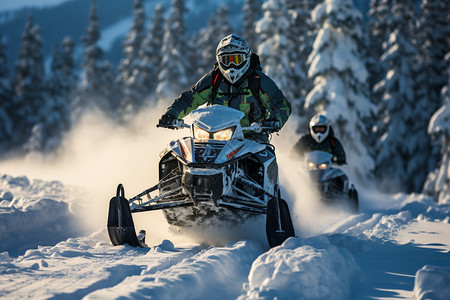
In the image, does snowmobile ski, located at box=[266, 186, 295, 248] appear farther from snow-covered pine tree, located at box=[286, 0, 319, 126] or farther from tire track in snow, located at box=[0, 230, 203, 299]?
snow-covered pine tree, located at box=[286, 0, 319, 126]

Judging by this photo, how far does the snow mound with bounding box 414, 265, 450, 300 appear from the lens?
3492 millimetres

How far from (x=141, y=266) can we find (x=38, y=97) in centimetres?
4485

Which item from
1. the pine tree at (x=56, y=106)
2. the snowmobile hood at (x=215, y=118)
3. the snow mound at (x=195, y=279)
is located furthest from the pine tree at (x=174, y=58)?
the snow mound at (x=195, y=279)

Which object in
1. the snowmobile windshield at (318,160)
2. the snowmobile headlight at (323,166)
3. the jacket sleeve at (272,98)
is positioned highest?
the jacket sleeve at (272,98)

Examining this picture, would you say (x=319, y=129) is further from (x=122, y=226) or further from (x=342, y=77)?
(x=342, y=77)

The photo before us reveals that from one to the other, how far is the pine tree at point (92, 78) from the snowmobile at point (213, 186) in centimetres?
3845

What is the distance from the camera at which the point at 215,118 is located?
6.06 metres

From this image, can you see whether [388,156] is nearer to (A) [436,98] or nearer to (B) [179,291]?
(A) [436,98]

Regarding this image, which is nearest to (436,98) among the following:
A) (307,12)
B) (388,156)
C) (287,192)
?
(388,156)

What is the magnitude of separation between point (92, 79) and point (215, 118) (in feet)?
132

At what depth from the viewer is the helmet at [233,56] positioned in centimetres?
694

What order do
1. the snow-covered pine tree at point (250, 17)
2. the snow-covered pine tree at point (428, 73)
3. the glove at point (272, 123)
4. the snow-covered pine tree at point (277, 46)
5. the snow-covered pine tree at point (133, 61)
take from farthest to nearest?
the snow-covered pine tree at point (133, 61)
the snow-covered pine tree at point (250, 17)
the snow-covered pine tree at point (428, 73)
the snow-covered pine tree at point (277, 46)
the glove at point (272, 123)

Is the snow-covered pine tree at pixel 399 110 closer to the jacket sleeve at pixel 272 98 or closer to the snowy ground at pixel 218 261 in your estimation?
the snowy ground at pixel 218 261

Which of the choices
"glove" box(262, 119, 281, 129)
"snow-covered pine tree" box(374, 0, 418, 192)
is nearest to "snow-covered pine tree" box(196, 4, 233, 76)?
"snow-covered pine tree" box(374, 0, 418, 192)
